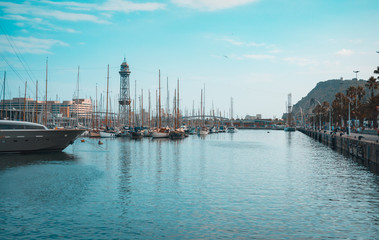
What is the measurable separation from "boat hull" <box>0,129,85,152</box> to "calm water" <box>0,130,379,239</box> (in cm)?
1138

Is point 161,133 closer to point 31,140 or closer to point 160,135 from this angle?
point 160,135

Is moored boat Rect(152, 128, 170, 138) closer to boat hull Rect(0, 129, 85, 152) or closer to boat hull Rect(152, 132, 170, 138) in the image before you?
boat hull Rect(152, 132, 170, 138)

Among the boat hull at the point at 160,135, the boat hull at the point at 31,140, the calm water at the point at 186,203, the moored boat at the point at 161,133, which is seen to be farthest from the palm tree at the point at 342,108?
the boat hull at the point at 31,140

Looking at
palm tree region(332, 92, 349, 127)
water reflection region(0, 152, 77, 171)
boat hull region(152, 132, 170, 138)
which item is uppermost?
palm tree region(332, 92, 349, 127)

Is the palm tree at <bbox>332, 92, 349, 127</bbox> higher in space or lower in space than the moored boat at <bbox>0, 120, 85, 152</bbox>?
higher

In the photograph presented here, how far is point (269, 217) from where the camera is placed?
19.3 m

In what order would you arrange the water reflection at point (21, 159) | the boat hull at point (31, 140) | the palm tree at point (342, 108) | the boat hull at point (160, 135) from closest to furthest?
the water reflection at point (21, 159) → the boat hull at point (31, 140) → the boat hull at point (160, 135) → the palm tree at point (342, 108)

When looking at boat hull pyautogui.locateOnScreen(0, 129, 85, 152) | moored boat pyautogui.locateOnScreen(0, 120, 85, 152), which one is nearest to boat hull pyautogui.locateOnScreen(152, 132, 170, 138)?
boat hull pyautogui.locateOnScreen(0, 129, 85, 152)

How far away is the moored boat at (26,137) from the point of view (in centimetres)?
4712

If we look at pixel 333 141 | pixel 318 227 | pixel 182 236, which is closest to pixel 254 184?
pixel 318 227

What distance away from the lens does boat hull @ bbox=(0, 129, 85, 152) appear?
156ft

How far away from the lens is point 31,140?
48.9m

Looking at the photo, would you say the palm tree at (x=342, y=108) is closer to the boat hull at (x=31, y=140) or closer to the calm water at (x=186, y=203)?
the calm water at (x=186, y=203)

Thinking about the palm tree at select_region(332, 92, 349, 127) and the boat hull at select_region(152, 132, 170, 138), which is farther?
the palm tree at select_region(332, 92, 349, 127)
